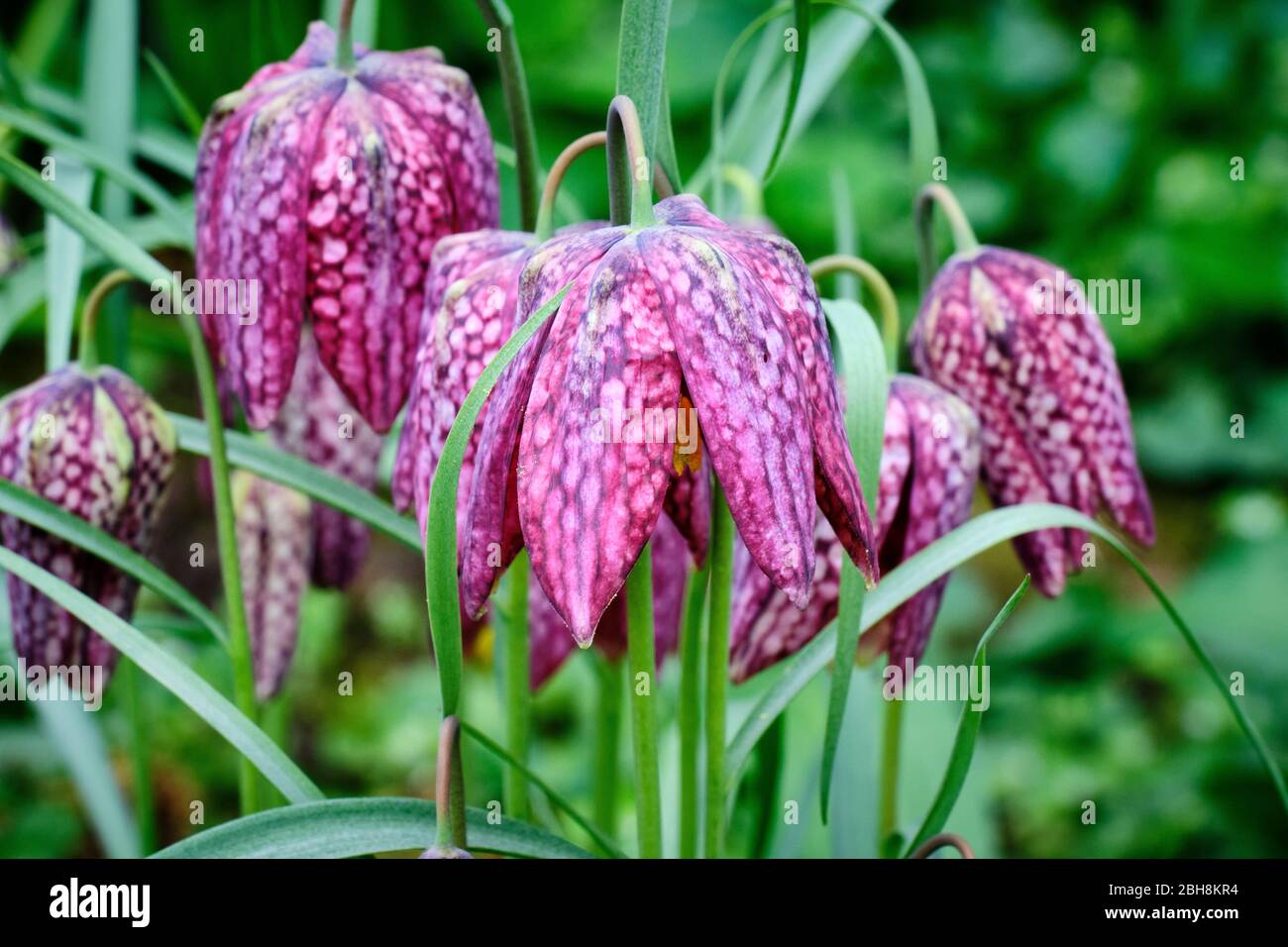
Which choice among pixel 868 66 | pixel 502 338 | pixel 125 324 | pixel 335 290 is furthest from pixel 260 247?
pixel 868 66

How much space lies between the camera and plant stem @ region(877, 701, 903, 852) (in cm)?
84

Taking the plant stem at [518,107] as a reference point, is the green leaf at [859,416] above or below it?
below

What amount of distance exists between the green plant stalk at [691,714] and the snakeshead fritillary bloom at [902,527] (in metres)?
0.04

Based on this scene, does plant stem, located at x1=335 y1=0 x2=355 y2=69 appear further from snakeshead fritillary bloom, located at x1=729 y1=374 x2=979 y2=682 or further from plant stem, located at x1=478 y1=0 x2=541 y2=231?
snakeshead fritillary bloom, located at x1=729 y1=374 x2=979 y2=682

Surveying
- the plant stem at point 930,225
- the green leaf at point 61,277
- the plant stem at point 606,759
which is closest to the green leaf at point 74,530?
the green leaf at point 61,277

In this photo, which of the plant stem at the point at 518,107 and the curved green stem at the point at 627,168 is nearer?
the curved green stem at the point at 627,168

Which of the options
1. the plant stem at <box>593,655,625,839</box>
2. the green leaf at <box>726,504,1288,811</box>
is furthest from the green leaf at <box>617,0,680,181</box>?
the plant stem at <box>593,655,625,839</box>

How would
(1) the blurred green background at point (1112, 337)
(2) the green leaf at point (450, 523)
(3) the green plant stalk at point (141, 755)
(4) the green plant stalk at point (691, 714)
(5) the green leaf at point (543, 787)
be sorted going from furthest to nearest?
(1) the blurred green background at point (1112, 337)
(3) the green plant stalk at point (141, 755)
(4) the green plant stalk at point (691, 714)
(5) the green leaf at point (543, 787)
(2) the green leaf at point (450, 523)

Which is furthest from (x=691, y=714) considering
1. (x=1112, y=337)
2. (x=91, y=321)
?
(x=1112, y=337)

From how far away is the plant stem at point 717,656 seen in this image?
2.08 feet

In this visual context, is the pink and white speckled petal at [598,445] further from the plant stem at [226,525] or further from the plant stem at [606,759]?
the plant stem at [606,759]

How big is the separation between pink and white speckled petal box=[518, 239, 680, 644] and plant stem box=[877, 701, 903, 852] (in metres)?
0.38

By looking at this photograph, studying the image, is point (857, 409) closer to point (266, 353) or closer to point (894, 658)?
point (894, 658)
